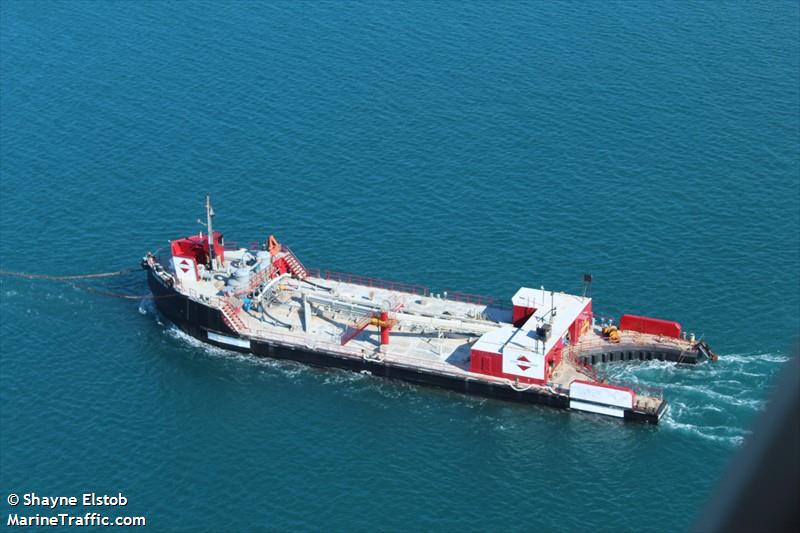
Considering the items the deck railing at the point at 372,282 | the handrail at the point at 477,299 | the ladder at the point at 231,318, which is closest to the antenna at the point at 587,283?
the handrail at the point at 477,299

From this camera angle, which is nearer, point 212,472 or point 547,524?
point 547,524

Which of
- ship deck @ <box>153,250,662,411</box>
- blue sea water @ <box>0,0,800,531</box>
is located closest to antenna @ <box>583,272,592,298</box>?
blue sea water @ <box>0,0,800,531</box>

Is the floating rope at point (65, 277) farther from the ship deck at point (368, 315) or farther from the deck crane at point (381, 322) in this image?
the deck crane at point (381, 322)

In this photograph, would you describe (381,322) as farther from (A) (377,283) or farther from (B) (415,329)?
(A) (377,283)

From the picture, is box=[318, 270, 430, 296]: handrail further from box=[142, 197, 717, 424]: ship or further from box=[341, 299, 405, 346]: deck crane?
box=[341, 299, 405, 346]: deck crane

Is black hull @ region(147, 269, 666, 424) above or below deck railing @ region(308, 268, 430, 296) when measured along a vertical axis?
below

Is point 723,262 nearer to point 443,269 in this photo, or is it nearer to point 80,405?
point 443,269

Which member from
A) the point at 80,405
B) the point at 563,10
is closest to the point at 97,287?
the point at 80,405

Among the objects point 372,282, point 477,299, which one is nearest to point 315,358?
point 372,282
